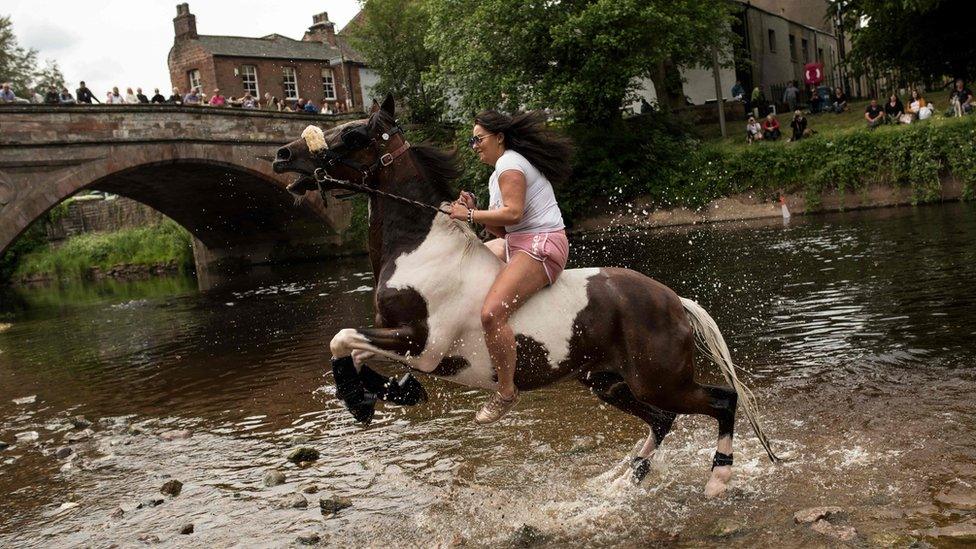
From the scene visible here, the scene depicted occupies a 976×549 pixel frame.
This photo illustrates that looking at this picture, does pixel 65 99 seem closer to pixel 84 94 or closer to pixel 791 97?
pixel 84 94

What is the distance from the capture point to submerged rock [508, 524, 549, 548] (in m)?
6.00

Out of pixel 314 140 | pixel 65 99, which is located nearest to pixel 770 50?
pixel 65 99

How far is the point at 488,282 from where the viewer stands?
659 centimetres

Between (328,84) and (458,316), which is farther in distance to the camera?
(328,84)

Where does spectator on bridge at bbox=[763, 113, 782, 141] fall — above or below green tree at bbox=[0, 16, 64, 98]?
below

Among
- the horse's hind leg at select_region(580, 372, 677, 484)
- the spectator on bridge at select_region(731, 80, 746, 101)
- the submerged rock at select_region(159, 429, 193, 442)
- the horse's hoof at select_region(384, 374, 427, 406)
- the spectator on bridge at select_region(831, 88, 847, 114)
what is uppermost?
the spectator on bridge at select_region(731, 80, 746, 101)

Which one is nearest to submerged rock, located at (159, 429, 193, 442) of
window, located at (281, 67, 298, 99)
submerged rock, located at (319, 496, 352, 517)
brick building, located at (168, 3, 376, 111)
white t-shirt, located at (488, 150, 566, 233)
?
submerged rock, located at (319, 496, 352, 517)

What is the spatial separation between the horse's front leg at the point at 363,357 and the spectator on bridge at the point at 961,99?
→ 3354 centimetres

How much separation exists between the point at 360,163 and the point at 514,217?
134cm

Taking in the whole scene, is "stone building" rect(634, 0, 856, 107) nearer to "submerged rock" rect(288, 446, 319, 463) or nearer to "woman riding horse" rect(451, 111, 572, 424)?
"submerged rock" rect(288, 446, 319, 463)

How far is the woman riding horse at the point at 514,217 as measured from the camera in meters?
6.36

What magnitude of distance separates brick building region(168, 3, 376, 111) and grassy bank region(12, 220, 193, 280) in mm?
10858

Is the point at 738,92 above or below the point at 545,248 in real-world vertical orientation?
above

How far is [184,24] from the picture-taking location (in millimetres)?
60438
